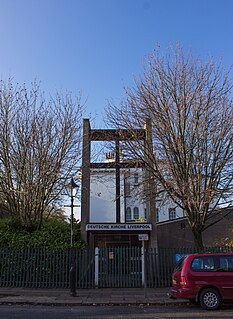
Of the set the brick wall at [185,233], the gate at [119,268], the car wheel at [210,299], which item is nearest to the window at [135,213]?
the brick wall at [185,233]

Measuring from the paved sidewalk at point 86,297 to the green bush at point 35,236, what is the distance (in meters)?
2.33

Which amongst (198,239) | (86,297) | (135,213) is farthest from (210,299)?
(135,213)

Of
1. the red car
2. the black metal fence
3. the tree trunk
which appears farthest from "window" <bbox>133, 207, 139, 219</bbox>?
the red car

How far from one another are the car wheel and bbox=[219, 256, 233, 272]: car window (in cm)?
76

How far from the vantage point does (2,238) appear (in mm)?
17922

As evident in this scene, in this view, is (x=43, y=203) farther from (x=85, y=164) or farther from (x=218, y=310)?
(x=218, y=310)

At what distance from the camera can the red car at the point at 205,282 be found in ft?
35.1

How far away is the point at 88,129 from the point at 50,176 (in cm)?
357

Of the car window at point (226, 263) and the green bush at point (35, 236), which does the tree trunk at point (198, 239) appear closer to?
the green bush at point (35, 236)

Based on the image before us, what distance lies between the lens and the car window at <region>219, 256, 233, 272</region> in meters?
11.1

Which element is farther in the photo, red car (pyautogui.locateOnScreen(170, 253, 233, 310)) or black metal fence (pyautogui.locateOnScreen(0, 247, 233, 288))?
black metal fence (pyautogui.locateOnScreen(0, 247, 233, 288))

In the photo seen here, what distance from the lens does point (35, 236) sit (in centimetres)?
1802

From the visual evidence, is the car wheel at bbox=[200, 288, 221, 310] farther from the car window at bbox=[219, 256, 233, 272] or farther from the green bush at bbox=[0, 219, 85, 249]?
the green bush at bbox=[0, 219, 85, 249]

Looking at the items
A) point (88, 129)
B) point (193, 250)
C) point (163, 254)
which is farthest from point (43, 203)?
point (193, 250)
